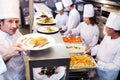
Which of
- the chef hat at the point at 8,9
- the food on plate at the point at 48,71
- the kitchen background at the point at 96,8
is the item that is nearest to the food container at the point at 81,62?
the food on plate at the point at 48,71

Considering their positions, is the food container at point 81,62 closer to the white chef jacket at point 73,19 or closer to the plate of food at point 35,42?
the plate of food at point 35,42

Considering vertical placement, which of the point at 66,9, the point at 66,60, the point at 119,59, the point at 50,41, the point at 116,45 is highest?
the point at 66,9

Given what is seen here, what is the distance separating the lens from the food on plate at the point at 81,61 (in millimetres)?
1732

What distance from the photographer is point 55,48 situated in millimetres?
1155

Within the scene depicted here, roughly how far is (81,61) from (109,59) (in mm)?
453

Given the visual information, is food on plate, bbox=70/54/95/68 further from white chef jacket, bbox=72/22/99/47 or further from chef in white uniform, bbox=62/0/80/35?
chef in white uniform, bbox=62/0/80/35

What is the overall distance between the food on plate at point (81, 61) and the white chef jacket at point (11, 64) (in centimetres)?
64

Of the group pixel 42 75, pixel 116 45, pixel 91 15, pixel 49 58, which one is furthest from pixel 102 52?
pixel 49 58

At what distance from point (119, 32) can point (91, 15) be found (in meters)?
0.88

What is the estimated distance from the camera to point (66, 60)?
3.37 ft

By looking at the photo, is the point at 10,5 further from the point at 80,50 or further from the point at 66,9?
the point at 66,9

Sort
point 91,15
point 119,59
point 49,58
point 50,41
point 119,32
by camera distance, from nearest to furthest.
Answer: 1. point 49,58
2. point 50,41
3. point 119,59
4. point 119,32
5. point 91,15

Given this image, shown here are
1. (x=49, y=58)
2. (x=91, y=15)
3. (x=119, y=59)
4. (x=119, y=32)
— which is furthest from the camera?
(x=91, y=15)

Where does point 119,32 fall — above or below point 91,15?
below
